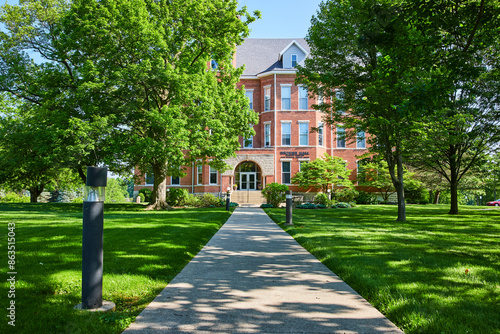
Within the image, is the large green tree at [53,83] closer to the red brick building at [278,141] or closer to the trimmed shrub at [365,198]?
the red brick building at [278,141]

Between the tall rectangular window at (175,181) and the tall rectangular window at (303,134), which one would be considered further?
the tall rectangular window at (175,181)

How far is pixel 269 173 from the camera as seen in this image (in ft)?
108

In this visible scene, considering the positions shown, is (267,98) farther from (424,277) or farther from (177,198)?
(424,277)

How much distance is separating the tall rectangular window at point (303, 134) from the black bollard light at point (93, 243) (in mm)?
31473

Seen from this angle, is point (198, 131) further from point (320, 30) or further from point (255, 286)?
point (255, 286)

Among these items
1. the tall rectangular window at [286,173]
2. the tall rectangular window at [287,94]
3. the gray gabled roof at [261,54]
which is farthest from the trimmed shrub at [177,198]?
the gray gabled roof at [261,54]

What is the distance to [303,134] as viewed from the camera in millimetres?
34062

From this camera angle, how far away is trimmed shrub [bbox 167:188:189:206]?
25.6m

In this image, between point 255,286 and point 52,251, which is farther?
point 52,251

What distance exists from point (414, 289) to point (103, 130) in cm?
1748

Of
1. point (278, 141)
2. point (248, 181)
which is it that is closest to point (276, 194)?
point (248, 181)

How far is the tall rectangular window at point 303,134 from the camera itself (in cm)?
3406

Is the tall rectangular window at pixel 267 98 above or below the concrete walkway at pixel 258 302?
above

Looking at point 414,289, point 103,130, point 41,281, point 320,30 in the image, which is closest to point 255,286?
point 414,289
